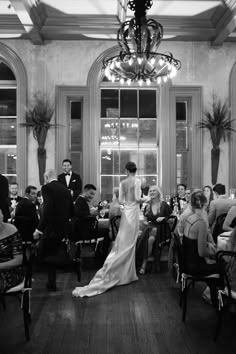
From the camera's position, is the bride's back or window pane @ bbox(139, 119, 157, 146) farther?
window pane @ bbox(139, 119, 157, 146)

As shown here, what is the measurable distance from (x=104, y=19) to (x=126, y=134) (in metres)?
2.67

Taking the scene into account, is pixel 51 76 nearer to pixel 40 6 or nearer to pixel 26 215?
pixel 40 6

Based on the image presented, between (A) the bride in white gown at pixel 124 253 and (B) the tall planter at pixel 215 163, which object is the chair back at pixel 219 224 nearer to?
(A) the bride in white gown at pixel 124 253

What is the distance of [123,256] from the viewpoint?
5.02m

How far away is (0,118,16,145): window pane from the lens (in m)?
9.41

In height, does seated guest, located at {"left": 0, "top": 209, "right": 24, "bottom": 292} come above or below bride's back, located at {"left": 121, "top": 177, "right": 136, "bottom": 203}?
below

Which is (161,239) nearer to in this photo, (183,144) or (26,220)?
(26,220)

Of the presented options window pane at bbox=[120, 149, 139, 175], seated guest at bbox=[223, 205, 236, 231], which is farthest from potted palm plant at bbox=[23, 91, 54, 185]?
seated guest at bbox=[223, 205, 236, 231]

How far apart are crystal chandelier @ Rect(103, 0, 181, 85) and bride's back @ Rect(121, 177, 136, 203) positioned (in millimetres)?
1924

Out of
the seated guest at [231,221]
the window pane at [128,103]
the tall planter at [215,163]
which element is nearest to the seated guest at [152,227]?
the seated guest at [231,221]

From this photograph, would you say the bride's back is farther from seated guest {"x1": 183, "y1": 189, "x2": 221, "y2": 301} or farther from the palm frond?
the palm frond

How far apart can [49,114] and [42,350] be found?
6.72 m

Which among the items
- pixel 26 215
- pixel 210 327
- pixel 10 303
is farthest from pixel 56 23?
pixel 210 327

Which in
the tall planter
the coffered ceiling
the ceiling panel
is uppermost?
the ceiling panel
